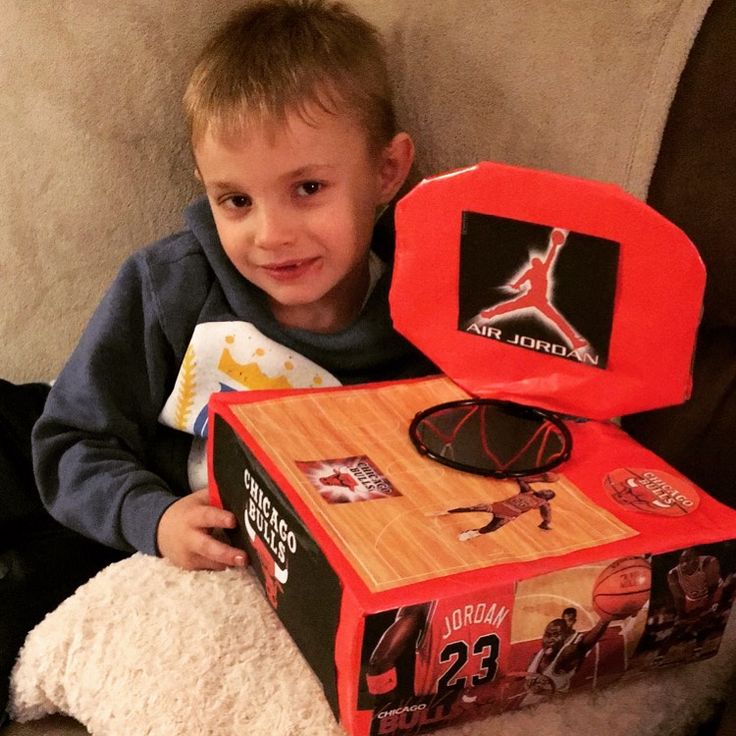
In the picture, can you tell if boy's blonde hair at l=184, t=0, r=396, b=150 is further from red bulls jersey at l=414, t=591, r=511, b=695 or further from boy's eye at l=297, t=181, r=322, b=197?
red bulls jersey at l=414, t=591, r=511, b=695

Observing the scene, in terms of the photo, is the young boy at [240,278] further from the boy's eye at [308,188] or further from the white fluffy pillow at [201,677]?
the white fluffy pillow at [201,677]

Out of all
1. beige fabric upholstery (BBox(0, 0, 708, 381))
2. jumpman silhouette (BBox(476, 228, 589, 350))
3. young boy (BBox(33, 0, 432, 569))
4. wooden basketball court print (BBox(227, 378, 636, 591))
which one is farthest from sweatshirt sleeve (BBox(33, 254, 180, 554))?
jumpman silhouette (BBox(476, 228, 589, 350))

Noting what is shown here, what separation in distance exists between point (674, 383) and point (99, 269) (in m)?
0.59

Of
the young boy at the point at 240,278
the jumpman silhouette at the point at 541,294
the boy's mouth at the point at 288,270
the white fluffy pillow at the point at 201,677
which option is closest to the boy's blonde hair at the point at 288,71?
the young boy at the point at 240,278

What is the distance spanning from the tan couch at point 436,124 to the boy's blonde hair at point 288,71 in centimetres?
4

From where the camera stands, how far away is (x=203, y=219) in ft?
2.83

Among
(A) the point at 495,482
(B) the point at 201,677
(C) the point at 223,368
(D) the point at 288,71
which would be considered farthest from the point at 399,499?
(D) the point at 288,71

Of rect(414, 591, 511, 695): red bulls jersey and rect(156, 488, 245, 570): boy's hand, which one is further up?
rect(414, 591, 511, 695): red bulls jersey

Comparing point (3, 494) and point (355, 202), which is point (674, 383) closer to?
point (355, 202)

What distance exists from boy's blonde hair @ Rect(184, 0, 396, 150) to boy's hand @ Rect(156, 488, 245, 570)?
0.33 m

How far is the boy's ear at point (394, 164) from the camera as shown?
86 cm

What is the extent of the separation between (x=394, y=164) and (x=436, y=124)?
0.19 ft

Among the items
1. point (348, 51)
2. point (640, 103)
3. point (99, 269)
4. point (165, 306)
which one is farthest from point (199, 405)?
point (640, 103)

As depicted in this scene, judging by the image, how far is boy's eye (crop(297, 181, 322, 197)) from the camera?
2.62 ft
